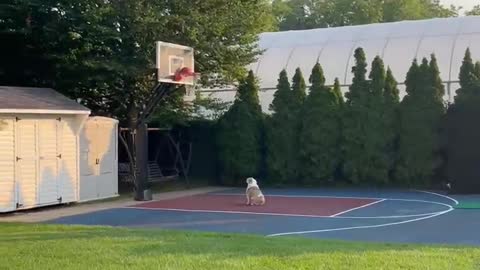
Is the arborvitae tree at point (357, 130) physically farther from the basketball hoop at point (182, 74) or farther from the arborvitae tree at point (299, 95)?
the basketball hoop at point (182, 74)

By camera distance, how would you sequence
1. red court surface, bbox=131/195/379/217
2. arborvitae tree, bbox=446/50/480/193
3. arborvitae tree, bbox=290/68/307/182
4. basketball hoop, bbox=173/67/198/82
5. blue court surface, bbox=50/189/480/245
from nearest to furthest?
blue court surface, bbox=50/189/480/245 → red court surface, bbox=131/195/379/217 → basketball hoop, bbox=173/67/198/82 → arborvitae tree, bbox=446/50/480/193 → arborvitae tree, bbox=290/68/307/182

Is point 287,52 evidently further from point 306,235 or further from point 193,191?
point 306,235

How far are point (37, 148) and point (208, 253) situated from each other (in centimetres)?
833

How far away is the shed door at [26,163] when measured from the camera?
15141mm

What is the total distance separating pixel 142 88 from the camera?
811 inches

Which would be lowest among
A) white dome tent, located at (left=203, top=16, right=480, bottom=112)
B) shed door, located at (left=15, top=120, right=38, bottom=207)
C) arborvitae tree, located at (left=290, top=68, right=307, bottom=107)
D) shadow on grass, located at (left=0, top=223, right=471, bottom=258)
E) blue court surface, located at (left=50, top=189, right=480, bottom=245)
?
blue court surface, located at (left=50, top=189, right=480, bottom=245)

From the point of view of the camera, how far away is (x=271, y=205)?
16.7 meters

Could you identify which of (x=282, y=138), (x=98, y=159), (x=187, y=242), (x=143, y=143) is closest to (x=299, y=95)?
(x=282, y=138)

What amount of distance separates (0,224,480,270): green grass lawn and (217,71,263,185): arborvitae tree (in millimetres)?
12065

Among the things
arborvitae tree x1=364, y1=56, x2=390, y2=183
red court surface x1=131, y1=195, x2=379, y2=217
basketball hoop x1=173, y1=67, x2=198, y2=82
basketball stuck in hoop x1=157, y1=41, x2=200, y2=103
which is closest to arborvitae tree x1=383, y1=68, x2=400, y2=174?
arborvitae tree x1=364, y1=56, x2=390, y2=183

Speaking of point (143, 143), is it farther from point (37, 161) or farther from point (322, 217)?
point (322, 217)

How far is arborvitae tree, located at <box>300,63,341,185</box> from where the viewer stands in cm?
2186

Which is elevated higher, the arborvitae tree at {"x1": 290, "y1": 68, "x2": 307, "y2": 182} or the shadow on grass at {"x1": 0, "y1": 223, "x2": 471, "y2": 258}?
the arborvitae tree at {"x1": 290, "y1": 68, "x2": 307, "y2": 182}

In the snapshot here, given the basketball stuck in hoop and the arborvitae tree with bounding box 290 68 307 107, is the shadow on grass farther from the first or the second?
the arborvitae tree with bounding box 290 68 307 107
